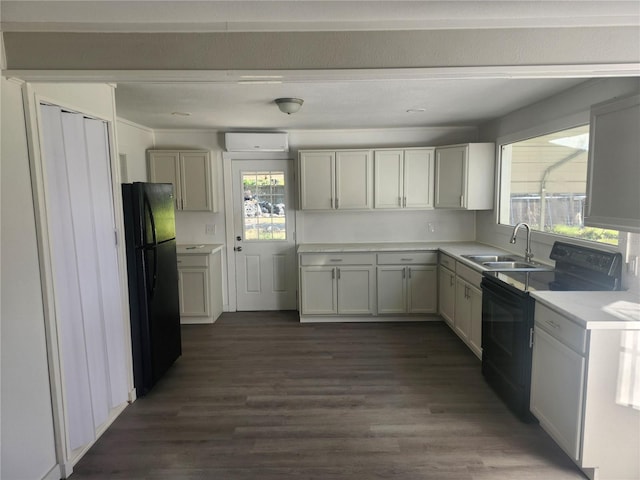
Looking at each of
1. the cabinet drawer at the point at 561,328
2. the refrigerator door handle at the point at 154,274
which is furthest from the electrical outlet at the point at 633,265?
the refrigerator door handle at the point at 154,274

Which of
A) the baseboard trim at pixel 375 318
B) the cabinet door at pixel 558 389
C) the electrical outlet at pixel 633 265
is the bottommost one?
the baseboard trim at pixel 375 318

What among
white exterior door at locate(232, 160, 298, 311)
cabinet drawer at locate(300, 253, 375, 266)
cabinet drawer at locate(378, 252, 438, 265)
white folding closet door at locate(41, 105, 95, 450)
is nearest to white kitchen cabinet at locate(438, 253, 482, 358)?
cabinet drawer at locate(378, 252, 438, 265)

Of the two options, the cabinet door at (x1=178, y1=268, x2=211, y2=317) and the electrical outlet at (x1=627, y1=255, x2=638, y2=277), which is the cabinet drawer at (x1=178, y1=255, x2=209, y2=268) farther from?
the electrical outlet at (x1=627, y1=255, x2=638, y2=277)

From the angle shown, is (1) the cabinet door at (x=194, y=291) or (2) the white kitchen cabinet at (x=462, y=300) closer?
(2) the white kitchen cabinet at (x=462, y=300)

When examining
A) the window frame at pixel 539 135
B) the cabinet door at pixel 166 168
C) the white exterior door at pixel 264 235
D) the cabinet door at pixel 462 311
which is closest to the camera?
the window frame at pixel 539 135

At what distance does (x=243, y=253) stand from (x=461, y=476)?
3560 millimetres

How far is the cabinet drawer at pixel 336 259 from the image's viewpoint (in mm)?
4336

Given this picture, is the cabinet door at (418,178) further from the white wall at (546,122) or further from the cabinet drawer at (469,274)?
the cabinet drawer at (469,274)

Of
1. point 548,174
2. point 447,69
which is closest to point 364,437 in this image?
point 447,69

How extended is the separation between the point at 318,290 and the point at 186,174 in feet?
7.02

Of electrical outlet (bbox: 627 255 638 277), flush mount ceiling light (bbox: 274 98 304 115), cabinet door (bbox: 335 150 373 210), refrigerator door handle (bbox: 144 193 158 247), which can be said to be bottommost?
electrical outlet (bbox: 627 255 638 277)

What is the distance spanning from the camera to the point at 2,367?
5.61 feet

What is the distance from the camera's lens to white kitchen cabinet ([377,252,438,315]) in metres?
4.32

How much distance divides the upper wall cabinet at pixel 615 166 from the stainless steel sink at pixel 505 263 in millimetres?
956
